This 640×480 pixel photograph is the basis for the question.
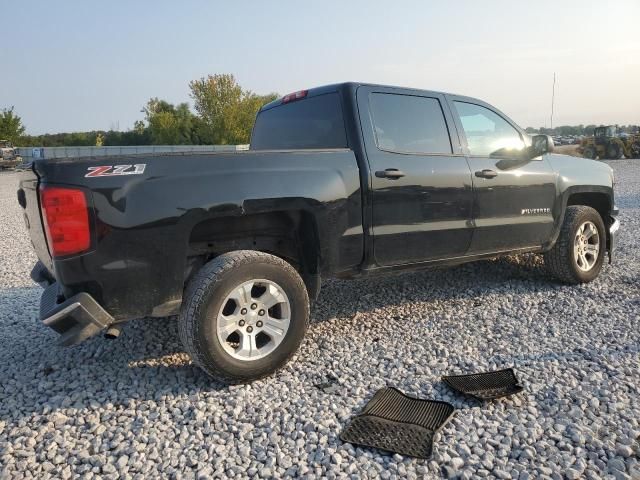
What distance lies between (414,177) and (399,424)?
6.15 ft

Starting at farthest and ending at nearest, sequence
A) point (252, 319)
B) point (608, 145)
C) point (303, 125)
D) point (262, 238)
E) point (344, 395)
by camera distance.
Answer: point (608, 145) → point (303, 125) → point (262, 238) → point (252, 319) → point (344, 395)

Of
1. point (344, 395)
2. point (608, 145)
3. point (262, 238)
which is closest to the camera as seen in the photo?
point (344, 395)

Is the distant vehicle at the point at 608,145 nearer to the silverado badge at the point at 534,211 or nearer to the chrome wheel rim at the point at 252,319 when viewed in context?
the silverado badge at the point at 534,211

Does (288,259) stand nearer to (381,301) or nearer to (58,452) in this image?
(381,301)

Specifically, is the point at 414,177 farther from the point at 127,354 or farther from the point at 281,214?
the point at 127,354

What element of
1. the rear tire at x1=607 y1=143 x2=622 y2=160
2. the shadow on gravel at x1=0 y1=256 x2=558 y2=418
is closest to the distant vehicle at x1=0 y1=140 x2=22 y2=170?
the shadow on gravel at x1=0 y1=256 x2=558 y2=418

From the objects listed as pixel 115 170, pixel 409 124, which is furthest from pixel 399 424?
pixel 409 124

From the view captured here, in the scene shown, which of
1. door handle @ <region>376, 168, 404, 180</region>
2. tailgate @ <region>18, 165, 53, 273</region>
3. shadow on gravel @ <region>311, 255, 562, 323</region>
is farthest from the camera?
shadow on gravel @ <region>311, 255, 562, 323</region>

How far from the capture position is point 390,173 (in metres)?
3.62

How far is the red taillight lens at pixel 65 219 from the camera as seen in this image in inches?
103

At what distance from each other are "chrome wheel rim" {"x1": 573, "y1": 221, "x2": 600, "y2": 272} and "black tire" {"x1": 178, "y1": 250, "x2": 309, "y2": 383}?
3312 millimetres

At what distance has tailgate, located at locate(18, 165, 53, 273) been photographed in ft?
9.46

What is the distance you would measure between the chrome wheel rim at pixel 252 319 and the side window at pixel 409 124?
4.61 ft

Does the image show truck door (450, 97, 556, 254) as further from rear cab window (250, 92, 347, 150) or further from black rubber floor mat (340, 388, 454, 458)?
black rubber floor mat (340, 388, 454, 458)
